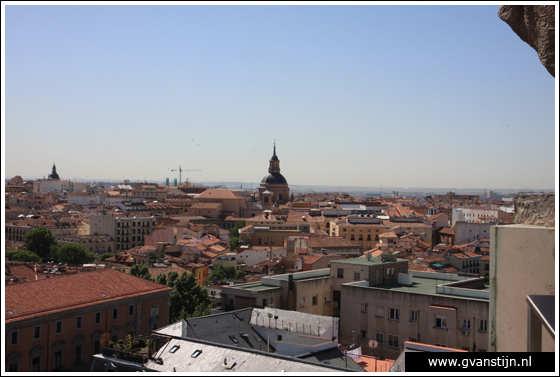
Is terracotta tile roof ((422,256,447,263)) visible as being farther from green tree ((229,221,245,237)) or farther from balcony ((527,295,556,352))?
balcony ((527,295,556,352))

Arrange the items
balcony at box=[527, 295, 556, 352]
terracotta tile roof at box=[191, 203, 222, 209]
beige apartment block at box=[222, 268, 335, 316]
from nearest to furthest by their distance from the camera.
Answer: balcony at box=[527, 295, 556, 352] → beige apartment block at box=[222, 268, 335, 316] → terracotta tile roof at box=[191, 203, 222, 209]

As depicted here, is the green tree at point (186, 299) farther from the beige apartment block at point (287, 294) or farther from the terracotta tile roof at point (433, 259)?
the terracotta tile roof at point (433, 259)

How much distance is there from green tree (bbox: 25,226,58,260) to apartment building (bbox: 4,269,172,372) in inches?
1000

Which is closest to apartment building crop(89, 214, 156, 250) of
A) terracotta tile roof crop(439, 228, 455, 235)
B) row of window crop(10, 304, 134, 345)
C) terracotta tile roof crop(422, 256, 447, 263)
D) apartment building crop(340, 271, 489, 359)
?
terracotta tile roof crop(439, 228, 455, 235)

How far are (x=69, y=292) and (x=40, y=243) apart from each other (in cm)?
2788

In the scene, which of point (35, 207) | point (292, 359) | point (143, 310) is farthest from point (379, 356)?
point (35, 207)

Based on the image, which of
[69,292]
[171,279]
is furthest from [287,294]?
[171,279]

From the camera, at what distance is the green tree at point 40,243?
42.4 m

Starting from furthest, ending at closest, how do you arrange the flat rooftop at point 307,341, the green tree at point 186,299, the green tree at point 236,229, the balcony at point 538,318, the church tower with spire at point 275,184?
the church tower with spire at point 275,184 < the green tree at point 236,229 < the green tree at point 186,299 < the flat rooftop at point 307,341 < the balcony at point 538,318

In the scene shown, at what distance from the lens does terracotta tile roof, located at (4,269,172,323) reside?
15.5 m

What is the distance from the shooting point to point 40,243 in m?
42.8

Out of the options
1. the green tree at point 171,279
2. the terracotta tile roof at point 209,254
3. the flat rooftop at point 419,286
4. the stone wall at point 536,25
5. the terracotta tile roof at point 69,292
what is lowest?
the terracotta tile roof at point 209,254

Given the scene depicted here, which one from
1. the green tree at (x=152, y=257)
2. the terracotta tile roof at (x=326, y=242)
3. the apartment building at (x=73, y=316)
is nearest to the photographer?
the apartment building at (x=73, y=316)

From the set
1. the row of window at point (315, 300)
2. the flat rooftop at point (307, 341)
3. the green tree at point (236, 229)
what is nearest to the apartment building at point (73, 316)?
the row of window at point (315, 300)
